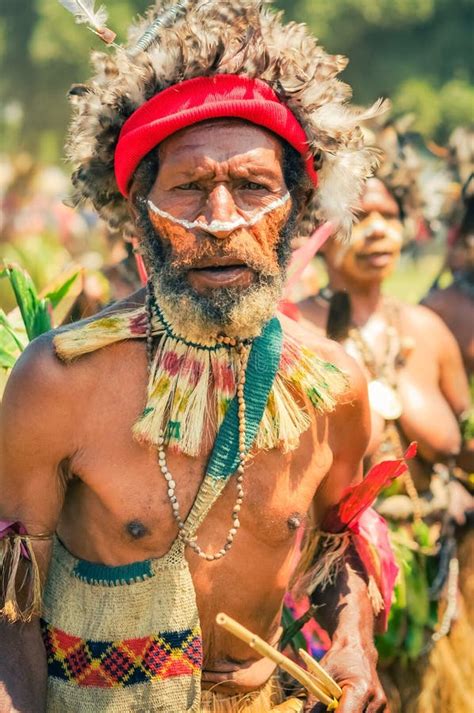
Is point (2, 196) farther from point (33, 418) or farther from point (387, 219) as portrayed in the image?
point (33, 418)

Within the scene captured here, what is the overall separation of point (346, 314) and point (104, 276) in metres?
1.86

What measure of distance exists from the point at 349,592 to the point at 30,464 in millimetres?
1059

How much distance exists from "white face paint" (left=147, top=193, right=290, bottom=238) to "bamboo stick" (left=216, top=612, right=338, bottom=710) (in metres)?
0.90

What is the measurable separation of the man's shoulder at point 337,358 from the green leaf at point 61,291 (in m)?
0.99

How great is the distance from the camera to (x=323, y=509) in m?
3.53

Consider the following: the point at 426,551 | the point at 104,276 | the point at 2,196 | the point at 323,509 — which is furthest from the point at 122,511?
the point at 2,196

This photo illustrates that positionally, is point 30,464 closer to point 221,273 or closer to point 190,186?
point 221,273

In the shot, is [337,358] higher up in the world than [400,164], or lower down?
lower down

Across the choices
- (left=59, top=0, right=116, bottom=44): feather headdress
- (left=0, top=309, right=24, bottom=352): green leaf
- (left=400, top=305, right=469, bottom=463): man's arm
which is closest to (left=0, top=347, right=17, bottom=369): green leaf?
(left=0, top=309, right=24, bottom=352): green leaf

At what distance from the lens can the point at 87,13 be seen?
3414mm

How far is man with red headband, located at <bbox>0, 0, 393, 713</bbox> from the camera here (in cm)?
300

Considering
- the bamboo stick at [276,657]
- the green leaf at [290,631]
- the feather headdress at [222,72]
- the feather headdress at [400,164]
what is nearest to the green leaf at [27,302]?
the feather headdress at [222,72]

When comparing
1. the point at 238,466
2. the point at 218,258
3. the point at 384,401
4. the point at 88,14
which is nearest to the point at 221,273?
the point at 218,258

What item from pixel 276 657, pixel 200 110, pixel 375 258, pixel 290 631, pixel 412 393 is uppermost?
pixel 200 110
